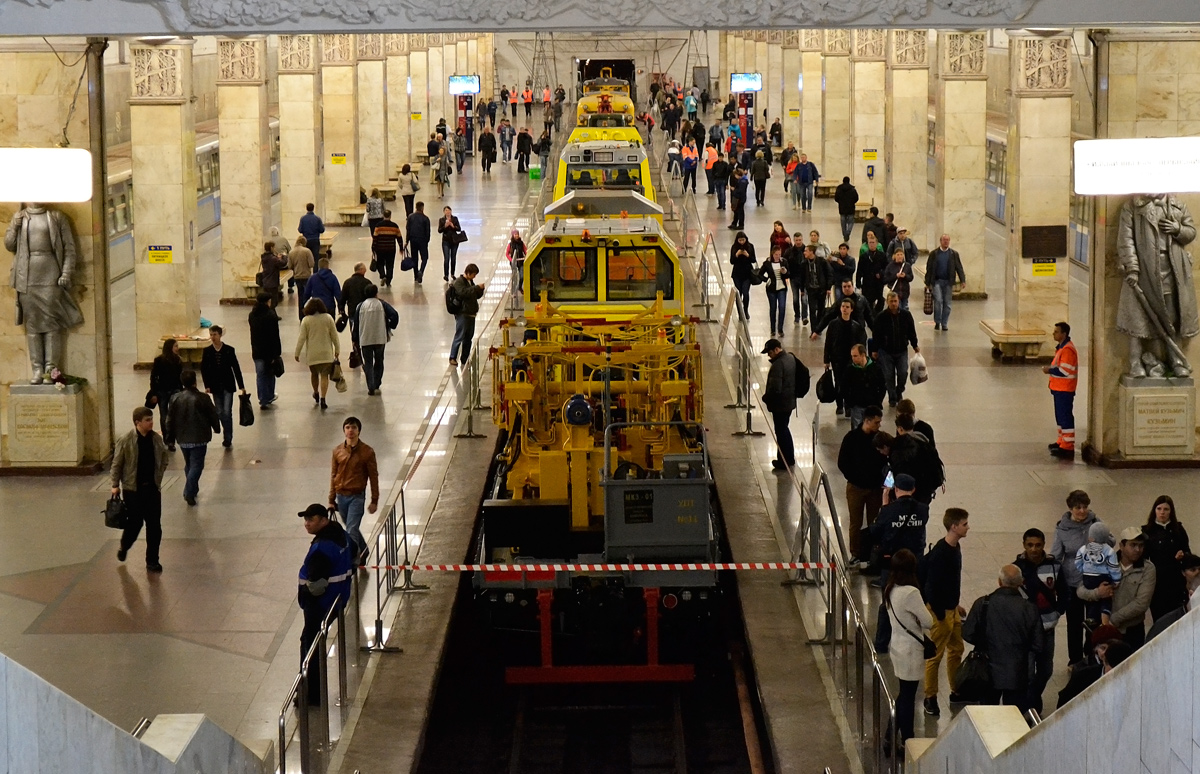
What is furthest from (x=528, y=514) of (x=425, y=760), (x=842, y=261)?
(x=842, y=261)

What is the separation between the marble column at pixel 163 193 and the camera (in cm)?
2227

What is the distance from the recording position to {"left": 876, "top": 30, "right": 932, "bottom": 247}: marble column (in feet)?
110

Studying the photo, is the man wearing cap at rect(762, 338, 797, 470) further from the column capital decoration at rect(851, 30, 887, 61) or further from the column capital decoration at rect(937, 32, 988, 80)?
the column capital decoration at rect(851, 30, 887, 61)

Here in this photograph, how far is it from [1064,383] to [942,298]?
26.6ft

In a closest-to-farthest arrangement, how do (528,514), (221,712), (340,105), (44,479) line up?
(221,712), (528,514), (44,479), (340,105)

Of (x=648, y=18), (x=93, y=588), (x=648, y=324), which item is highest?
(x=648, y=18)

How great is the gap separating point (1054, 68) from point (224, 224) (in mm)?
14528

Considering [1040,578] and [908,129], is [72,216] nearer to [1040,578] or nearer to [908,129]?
[1040,578]

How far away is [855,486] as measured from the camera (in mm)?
13867

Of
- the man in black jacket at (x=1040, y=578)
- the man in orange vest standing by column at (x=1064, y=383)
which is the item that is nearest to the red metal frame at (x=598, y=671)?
the man in black jacket at (x=1040, y=578)

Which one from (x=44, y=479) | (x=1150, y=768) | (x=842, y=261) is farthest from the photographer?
(x=842, y=261)

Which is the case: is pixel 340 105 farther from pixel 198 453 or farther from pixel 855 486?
pixel 855 486

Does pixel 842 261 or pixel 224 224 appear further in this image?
pixel 224 224

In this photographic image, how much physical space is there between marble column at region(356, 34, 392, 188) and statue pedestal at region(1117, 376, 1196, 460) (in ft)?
103
